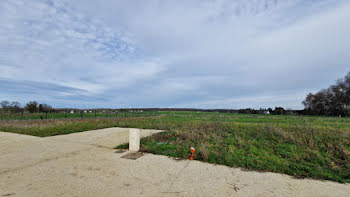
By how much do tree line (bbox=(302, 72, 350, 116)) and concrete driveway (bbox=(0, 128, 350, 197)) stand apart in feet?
183

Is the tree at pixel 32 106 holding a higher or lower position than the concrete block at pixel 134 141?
higher

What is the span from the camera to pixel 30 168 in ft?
13.0

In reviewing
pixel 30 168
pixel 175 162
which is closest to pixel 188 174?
pixel 175 162

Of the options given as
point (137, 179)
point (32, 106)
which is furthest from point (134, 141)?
point (32, 106)

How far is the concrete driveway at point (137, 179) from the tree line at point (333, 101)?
55.6m

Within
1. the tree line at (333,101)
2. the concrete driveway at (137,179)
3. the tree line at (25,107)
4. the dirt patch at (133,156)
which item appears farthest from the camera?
the tree line at (333,101)

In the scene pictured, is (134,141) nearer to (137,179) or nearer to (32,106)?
(137,179)

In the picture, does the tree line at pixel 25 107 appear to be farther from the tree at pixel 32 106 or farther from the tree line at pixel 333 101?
the tree line at pixel 333 101

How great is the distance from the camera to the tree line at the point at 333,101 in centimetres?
4212

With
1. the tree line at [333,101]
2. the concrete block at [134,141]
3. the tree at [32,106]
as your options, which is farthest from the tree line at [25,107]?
the tree line at [333,101]

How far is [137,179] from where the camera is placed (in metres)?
3.45

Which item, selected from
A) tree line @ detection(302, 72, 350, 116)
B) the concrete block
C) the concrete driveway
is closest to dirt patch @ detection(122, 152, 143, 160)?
the concrete driveway

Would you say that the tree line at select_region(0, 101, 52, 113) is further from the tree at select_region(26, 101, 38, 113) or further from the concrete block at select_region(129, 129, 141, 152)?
the concrete block at select_region(129, 129, 141, 152)

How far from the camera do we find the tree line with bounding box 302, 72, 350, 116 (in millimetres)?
42125
